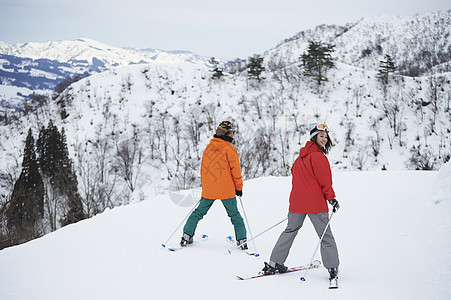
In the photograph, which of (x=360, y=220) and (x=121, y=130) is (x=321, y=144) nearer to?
(x=360, y=220)

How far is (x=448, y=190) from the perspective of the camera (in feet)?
16.8

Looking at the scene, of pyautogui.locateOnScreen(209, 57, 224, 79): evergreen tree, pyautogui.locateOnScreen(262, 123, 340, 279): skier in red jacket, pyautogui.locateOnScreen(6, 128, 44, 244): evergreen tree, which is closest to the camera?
pyautogui.locateOnScreen(262, 123, 340, 279): skier in red jacket

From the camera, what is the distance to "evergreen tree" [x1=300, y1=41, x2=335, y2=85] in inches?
1511

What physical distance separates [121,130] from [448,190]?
34.8m

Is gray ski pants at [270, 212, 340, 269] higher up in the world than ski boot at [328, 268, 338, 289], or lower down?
higher up

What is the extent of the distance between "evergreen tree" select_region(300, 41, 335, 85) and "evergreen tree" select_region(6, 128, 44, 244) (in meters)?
32.3

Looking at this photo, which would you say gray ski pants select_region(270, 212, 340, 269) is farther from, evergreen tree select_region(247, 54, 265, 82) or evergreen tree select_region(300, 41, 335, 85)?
evergreen tree select_region(247, 54, 265, 82)

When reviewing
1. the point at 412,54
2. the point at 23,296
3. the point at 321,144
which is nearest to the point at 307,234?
the point at 321,144

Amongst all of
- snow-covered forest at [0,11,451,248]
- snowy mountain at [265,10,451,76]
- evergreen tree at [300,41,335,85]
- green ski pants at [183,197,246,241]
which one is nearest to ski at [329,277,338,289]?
green ski pants at [183,197,246,241]

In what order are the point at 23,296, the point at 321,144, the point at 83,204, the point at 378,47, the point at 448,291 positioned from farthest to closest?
the point at 378,47
the point at 83,204
the point at 321,144
the point at 23,296
the point at 448,291

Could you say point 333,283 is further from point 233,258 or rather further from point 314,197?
point 233,258

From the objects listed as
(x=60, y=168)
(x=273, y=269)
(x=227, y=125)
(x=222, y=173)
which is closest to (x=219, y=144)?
(x=227, y=125)

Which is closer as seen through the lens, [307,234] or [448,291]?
[448,291]

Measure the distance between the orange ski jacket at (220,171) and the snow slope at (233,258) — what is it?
940 millimetres
